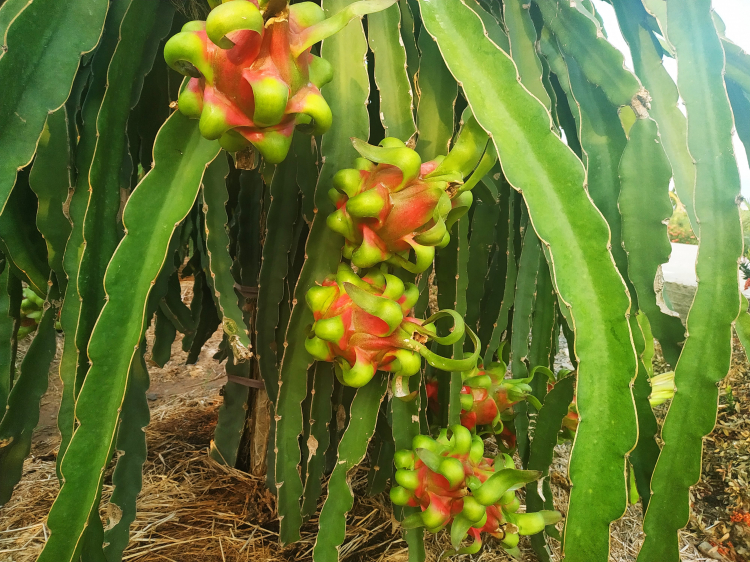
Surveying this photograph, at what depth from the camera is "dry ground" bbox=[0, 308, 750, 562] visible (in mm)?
851

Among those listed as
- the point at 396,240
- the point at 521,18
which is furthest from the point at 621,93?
the point at 396,240

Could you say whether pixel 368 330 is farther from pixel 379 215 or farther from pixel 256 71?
pixel 256 71

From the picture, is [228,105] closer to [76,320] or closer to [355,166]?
[355,166]

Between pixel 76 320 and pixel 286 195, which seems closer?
pixel 76 320

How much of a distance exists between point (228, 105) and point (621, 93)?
41cm

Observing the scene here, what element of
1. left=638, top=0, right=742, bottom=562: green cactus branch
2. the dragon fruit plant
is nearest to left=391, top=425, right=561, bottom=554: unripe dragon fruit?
the dragon fruit plant

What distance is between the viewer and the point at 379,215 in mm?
416

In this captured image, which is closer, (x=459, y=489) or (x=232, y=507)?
(x=459, y=489)

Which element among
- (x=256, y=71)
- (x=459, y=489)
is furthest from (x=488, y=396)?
(x=256, y=71)

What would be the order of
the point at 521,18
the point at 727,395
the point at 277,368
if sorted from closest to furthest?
the point at 521,18, the point at 277,368, the point at 727,395

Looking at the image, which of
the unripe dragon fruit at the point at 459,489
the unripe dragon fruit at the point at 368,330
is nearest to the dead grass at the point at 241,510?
the unripe dragon fruit at the point at 459,489

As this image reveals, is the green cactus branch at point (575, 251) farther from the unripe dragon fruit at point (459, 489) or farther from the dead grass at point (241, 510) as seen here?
the dead grass at point (241, 510)

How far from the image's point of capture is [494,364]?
771 mm

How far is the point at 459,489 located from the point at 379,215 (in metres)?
0.34
